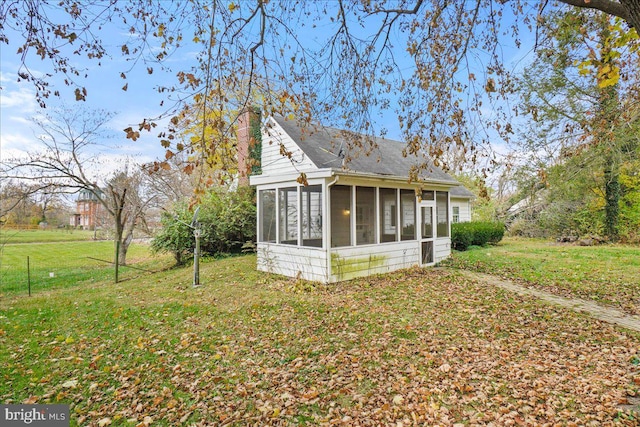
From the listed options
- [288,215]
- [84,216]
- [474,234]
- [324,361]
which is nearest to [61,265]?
[84,216]

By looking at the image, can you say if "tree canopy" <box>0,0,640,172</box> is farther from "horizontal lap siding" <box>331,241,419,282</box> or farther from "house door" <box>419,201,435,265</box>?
"house door" <box>419,201,435,265</box>

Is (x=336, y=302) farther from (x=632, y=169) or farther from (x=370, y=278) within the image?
(x=632, y=169)

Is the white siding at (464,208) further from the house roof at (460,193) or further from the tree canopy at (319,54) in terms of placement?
the tree canopy at (319,54)

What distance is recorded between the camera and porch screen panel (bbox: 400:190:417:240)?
1008 centimetres

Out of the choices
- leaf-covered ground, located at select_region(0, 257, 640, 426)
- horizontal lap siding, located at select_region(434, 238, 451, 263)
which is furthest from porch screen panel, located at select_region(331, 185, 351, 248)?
horizontal lap siding, located at select_region(434, 238, 451, 263)

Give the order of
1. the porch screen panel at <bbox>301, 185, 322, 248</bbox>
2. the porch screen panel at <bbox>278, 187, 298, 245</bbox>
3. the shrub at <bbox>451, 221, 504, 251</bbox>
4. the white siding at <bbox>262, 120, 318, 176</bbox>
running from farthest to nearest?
the shrub at <bbox>451, 221, 504, 251</bbox>, the porch screen panel at <bbox>278, 187, 298, 245</bbox>, the white siding at <bbox>262, 120, 318, 176</bbox>, the porch screen panel at <bbox>301, 185, 322, 248</bbox>

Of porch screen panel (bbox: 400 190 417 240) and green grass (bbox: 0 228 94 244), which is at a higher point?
porch screen panel (bbox: 400 190 417 240)

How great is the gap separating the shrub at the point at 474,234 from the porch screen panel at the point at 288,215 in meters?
9.34
